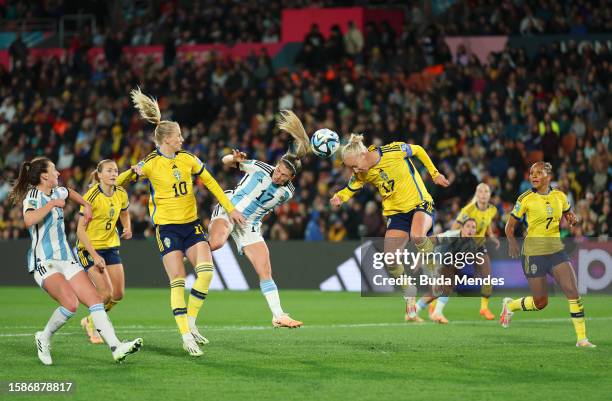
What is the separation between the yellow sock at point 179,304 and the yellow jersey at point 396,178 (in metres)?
3.14

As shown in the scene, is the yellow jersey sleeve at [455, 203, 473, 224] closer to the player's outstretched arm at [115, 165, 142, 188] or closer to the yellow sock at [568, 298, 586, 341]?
the yellow sock at [568, 298, 586, 341]

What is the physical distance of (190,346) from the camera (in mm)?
11766

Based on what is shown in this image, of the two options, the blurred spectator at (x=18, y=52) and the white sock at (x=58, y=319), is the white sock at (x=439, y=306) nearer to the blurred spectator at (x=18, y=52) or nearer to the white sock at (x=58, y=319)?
the white sock at (x=58, y=319)

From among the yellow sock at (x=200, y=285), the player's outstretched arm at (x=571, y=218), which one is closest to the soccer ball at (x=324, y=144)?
the yellow sock at (x=200, y=285)

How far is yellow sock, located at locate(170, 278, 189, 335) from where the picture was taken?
11.9 m

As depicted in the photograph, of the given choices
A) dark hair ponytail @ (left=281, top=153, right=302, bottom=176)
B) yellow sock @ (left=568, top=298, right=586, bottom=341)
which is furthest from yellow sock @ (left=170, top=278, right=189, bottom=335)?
yellow sock @ (left=568, top=298, right=586, bottom=341)

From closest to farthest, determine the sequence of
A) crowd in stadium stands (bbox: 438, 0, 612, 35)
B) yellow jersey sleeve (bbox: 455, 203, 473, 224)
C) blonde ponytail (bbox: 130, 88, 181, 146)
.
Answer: blonde ponytail (bbox: 130, 88, 181, 146), yellow jersey sleeve (bbox: 455, 203, 473, 224), crowd in stadium stands (bbox: 438, 0, 612, 35)

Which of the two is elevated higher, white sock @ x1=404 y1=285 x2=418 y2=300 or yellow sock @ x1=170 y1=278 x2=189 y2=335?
yellow sock @ x1=170 y1=278 x2=189 y2=335

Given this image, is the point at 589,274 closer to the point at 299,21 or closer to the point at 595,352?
the point at 595,352

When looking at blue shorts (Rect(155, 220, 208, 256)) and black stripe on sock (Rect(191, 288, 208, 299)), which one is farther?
black stripe on sock (Rect(191, 288, 208, 299))

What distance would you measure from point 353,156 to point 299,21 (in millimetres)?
18693

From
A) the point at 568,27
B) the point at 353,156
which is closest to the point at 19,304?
the point at 353,156

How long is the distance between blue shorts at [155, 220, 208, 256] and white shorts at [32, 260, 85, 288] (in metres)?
1.24

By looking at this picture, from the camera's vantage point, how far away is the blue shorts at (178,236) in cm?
1218
